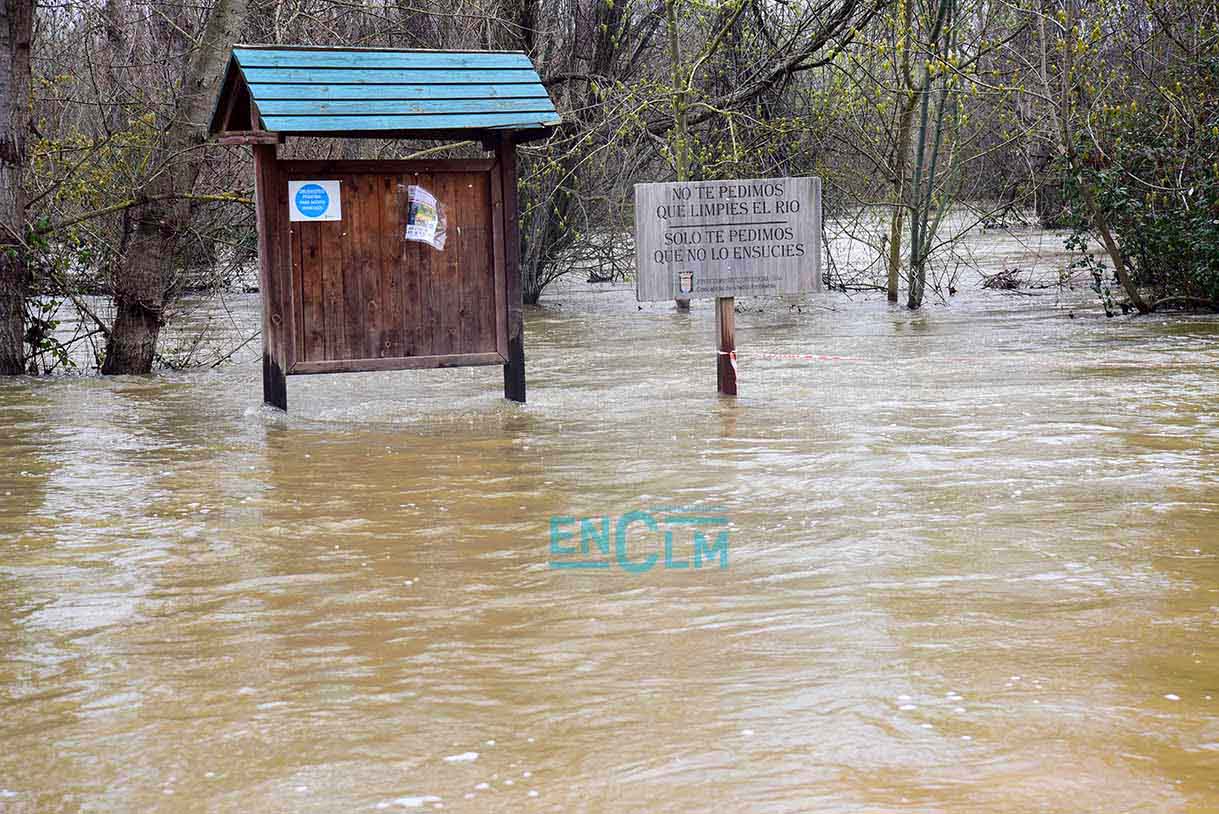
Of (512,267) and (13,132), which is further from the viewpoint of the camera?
(13,132)

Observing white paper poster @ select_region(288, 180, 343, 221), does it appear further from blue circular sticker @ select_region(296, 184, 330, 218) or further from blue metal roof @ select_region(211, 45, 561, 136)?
blue metal roof @ select_region(211, 45, 561, 136)

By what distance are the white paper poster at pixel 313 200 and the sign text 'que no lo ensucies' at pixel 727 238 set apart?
2238 mm

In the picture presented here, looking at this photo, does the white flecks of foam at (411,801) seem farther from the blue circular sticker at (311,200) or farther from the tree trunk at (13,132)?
the tree trunk at (13,132)

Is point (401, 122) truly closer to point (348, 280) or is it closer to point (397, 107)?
point (397, 107)

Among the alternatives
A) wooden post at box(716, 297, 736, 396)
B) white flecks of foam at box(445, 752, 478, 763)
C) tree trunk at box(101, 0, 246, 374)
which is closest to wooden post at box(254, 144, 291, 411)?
tree trunk at box(101, 0, 246, 374)

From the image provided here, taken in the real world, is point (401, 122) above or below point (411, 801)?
above

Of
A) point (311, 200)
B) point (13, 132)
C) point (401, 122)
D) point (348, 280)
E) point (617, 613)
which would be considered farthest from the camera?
point (13, 132)

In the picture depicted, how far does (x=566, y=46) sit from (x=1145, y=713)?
60.0 feet

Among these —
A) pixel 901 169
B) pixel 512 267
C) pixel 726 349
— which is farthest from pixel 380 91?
pixel 901 169

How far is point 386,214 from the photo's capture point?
1156 cm

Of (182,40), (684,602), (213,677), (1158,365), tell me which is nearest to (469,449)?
(684,602)

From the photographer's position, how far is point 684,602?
5.91m

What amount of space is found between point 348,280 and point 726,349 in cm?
294

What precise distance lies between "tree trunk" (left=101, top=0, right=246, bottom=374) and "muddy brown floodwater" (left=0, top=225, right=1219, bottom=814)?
311cm
